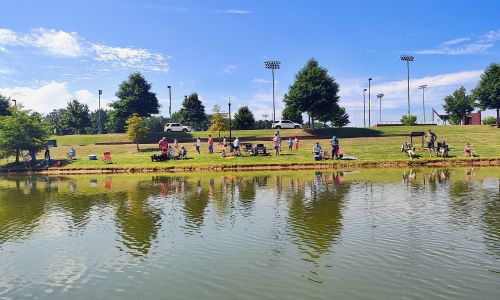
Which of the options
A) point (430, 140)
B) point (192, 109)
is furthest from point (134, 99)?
point (430, 140)

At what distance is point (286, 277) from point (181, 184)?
56.5ft

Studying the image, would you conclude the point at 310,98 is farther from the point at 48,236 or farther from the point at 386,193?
the point at 48,236

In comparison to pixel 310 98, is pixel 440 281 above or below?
below

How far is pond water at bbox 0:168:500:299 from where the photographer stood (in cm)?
721

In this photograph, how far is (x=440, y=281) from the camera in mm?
7172

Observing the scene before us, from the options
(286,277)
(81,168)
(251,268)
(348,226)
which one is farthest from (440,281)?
(81,168)

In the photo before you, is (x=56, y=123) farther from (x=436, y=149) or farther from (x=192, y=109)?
(x=436, y=149)

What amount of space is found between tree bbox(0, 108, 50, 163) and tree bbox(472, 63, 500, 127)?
63847 mm

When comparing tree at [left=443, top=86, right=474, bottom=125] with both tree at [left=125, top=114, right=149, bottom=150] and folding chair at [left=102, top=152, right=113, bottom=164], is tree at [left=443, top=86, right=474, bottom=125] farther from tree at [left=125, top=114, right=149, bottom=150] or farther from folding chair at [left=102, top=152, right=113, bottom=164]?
folding chair at [left=102, top=152, right=113, bottom=164]

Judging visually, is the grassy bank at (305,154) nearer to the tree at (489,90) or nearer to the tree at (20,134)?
the tree at (20,134)

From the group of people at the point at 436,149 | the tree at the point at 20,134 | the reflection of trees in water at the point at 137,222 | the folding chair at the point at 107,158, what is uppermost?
the tree at the point at 20,134

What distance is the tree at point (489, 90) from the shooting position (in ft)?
205

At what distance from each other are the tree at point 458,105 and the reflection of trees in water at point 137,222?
282ft

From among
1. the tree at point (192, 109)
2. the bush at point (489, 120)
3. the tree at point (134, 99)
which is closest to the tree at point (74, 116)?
the tree at point (134, 99)
